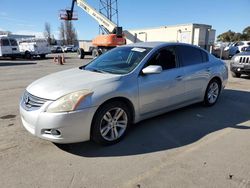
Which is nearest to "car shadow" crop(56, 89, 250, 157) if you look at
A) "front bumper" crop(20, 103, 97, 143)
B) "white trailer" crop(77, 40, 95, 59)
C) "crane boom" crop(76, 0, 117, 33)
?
"front bumper" crop(20, 103, 97, 143)

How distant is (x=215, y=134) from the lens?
435 cm

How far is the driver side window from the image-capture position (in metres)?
4.55

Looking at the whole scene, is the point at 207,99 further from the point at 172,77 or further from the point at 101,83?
the point at 101,83

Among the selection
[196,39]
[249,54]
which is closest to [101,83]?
[249,54]

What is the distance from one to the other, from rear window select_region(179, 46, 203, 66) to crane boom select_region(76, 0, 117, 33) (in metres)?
19.3

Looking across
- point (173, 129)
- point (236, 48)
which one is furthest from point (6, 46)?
point (236, 48)

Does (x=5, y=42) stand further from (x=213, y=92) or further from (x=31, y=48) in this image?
(x=213, y=92)

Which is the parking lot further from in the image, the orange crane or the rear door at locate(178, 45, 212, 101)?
the orange crane

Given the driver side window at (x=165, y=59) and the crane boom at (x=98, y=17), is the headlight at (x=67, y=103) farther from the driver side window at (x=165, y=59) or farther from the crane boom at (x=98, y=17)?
the crane boom at (x=98, y=17)

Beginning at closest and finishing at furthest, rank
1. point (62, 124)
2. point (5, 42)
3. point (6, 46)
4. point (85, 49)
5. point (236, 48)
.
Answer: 1. point (62, 124)
2. point (5, 42)
3. point (6, 46)
4. point (236, 48)
5. point (85, 49)

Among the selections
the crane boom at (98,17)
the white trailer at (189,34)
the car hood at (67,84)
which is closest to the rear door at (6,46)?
the crane boom at (98,17)

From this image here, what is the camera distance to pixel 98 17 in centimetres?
2653

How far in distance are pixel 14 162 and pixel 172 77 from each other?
3.09 meters

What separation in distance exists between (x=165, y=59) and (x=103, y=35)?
1972 cm
